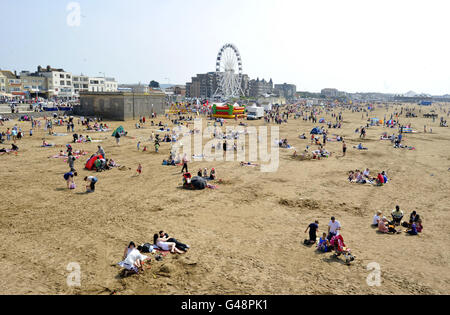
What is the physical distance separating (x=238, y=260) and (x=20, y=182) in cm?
1217

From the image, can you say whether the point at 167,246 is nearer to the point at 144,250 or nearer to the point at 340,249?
the point at 144,250

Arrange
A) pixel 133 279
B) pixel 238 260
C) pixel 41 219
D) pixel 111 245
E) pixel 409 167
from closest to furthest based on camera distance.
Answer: pixel 133 279 < pixel 238 260 < pixel 111 245 < pixel 41 219 < pixel 409 167

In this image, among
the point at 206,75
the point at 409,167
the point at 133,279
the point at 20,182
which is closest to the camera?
the point at 133,279

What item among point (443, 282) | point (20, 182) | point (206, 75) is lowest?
point (443, 282)

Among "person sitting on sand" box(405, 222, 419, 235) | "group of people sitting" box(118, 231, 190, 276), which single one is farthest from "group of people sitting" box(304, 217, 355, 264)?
"group of people sitting" box(118, 231, 190, 276)

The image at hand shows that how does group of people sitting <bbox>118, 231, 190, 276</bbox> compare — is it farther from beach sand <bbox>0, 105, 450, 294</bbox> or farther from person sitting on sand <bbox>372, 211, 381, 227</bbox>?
person sitting on sand <bbox>372, 211, 381, 227</bbox>

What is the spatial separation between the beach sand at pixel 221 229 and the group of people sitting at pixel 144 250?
0.78ft

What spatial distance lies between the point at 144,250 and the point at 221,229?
2.75 metres

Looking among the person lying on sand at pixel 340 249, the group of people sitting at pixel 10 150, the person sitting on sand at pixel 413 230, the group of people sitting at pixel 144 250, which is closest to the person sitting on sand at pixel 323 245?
the person lying on sand at pixel 340 249

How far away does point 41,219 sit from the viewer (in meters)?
10.5

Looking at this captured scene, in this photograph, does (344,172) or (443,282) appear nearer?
(443,282)

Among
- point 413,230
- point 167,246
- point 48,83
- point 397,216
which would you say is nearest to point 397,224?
point 397,216

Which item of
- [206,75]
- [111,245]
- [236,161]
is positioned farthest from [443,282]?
[206,75]
